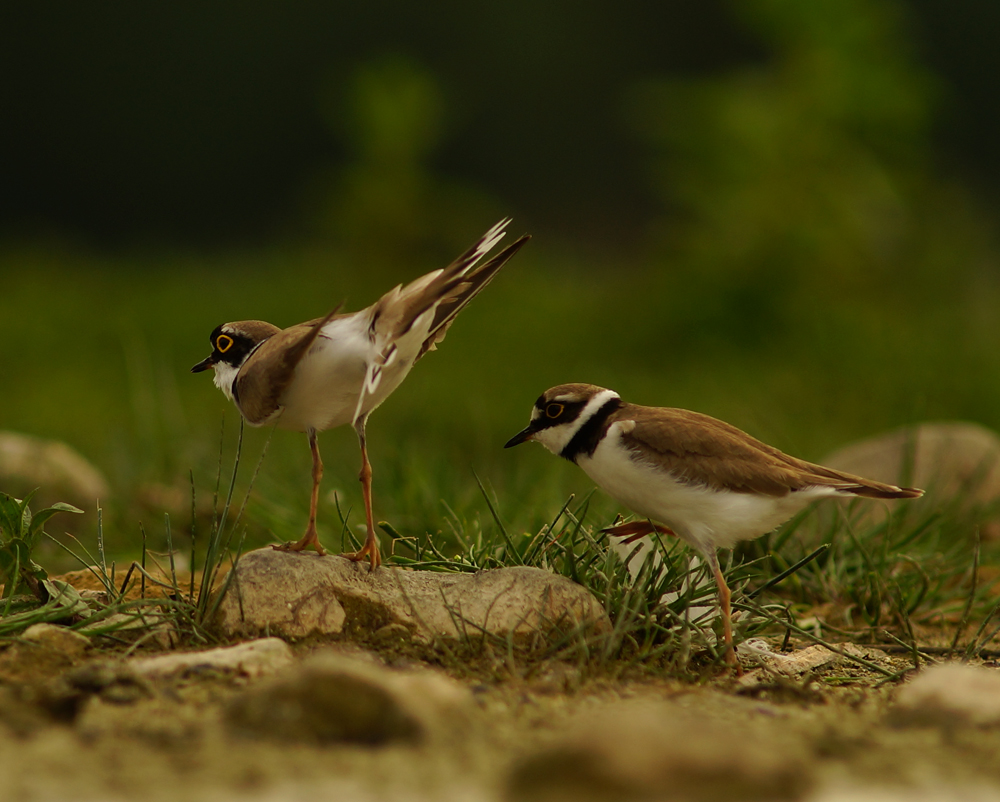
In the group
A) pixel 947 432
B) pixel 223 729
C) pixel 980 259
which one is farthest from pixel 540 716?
pixel 980 259

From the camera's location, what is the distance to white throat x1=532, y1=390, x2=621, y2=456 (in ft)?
10.2

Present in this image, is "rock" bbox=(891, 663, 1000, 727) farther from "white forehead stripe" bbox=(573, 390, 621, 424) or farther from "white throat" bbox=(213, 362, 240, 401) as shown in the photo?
"white throat" bbox=(213, 362, 240, 401)

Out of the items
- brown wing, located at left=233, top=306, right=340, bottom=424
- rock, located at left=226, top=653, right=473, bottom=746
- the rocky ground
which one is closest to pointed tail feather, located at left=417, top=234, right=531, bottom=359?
brown wing, located at left=233, top=306, right=340, bottom=424

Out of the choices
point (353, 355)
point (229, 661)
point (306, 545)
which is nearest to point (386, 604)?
point (306, 545)

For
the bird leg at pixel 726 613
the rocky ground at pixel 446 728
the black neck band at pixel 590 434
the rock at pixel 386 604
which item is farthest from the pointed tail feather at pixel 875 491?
the rock at pixel 386 604

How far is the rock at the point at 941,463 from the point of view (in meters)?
4.51

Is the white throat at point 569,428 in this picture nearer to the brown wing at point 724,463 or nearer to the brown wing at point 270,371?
the brown wing at point 724,463

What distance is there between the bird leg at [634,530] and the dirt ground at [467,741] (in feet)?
2.01

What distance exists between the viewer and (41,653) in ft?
8.11

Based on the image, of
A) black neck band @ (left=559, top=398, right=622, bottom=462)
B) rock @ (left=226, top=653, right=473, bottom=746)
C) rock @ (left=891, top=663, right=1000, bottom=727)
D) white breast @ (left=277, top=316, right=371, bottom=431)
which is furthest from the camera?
black neck band @ (left=559, top=398, right=622, bottom=462)

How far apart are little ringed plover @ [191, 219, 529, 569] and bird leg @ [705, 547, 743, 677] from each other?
83 centimetres

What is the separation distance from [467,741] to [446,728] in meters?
0.05

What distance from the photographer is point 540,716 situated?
2244mm

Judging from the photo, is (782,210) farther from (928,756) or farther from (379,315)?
(928,756)
